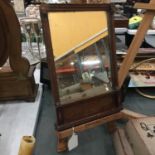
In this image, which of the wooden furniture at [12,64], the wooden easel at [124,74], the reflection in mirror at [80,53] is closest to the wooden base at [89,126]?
the wooden easel at [124,74]

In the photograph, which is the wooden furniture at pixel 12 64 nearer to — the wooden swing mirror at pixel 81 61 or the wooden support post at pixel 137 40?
the wooden swing mirror at pixel 81 61

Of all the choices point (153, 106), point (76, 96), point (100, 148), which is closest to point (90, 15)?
→ point (76, 96)

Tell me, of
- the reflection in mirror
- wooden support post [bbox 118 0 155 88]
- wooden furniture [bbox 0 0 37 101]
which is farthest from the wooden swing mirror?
wooden furniture [bbox 0 0 37 101]

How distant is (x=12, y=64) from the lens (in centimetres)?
145

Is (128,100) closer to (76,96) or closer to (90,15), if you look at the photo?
(76,96)

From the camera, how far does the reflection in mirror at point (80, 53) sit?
104cm

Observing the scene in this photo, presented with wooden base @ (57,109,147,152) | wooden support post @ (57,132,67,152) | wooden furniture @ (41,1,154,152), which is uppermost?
wooden furniture @ (41,1,154,152)

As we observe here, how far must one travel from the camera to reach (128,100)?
5.31 ft

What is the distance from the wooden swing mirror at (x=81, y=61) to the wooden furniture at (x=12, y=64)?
43 centimetres

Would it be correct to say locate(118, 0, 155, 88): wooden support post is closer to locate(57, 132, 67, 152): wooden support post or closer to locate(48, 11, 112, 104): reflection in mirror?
locate(48, 11, 112, 104): reflection in mirror

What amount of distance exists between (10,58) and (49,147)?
62cm

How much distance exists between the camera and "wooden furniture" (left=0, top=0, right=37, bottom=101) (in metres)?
1.31

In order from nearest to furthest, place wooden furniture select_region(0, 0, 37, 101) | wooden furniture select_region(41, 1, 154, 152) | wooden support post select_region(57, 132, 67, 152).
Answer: wooden furniture select_region(41, 1, 154, 152), wooden support post select_region(57, 132, 67, 152), wooden furniture select_region(0, 0, 37, 101)

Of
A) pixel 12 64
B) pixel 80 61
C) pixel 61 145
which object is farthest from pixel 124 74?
pixel 12 64
